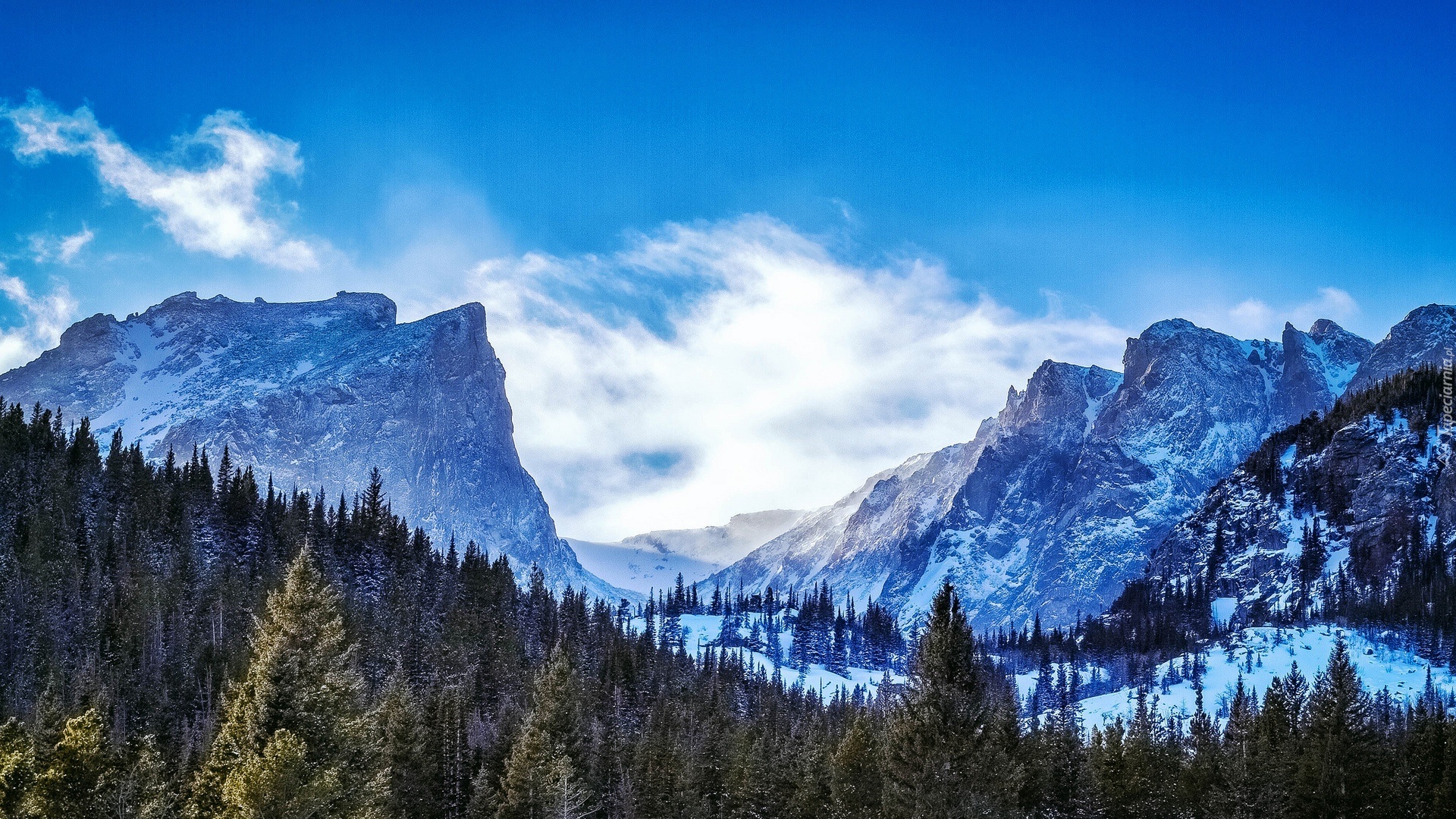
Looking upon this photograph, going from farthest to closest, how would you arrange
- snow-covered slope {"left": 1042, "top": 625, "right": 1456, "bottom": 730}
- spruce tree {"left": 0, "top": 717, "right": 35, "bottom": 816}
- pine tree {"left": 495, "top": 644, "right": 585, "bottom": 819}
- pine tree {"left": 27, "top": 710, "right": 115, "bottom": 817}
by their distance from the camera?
snow-covered slope {"left": 1042, "top": 625, "right": 1456, "bottom": 730} → pine tree {"left": 495, "top": 644, "right": 585, "bottom": 819} → pine tree {"left": 27, "top": 710, "right": 115, "bottom": 817} → spruce tree {"left": 0, "top": 717, "right": 35, "bottom": 816}

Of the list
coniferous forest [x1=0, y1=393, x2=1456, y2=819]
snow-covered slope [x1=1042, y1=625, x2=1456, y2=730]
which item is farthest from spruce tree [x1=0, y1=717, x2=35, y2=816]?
snow-covered slope [x1=1042, y1=625, x2=1456, y2=730]

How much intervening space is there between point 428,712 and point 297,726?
1355 inches

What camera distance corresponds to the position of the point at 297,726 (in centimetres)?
2800

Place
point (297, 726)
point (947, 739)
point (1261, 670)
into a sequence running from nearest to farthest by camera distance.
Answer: point (297, 726)
point (947, 739)
point (1261, 670)

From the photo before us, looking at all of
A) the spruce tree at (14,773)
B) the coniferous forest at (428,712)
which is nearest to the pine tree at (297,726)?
the coniferous forest at (428,712)

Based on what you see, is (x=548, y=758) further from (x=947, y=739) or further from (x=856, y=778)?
(x=947, y=739)

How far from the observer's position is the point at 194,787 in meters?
32.2

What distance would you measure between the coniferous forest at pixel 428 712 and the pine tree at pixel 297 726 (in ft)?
0.24

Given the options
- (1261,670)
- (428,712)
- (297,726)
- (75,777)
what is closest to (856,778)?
(428,712)

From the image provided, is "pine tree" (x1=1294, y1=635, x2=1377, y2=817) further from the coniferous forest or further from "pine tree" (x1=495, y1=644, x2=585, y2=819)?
"pine tree" (x1=495, y1=644, x2=585, y2=819)

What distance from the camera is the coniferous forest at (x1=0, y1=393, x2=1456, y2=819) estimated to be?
30406 millimetres

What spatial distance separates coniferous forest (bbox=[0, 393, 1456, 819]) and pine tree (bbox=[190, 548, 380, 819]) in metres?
0.07

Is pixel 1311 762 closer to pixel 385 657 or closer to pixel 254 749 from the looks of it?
pixel 254 749

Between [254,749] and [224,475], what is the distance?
126655 millimetres
